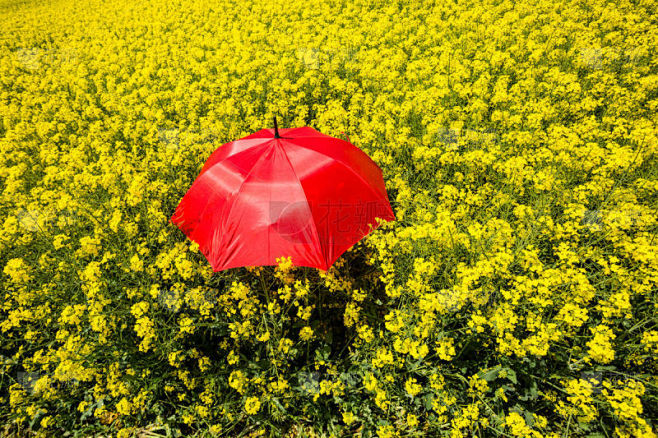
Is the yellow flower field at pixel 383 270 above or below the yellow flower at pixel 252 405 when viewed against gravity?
above

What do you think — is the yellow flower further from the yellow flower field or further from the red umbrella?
the red umbrella

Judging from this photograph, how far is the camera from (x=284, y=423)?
2842mm

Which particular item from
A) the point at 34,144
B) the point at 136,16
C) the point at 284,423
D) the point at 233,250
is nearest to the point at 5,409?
the point at 284,423

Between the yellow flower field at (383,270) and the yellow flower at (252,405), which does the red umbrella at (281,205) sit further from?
the yellow flower at (252,405)

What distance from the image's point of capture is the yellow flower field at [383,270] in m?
2.58

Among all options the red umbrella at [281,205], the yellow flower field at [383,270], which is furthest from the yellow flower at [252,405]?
the red umbrella at [281,205]

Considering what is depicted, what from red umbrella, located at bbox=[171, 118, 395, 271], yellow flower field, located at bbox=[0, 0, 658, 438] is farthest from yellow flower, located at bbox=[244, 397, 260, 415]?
red umbrella, located at bbox=[171, 118, 395, 271]

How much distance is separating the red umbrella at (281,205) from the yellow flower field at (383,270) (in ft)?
1.04

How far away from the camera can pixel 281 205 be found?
2469 mm

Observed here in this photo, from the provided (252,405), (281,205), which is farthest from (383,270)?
(252,405)

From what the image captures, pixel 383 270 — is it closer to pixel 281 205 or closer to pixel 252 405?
pixel 281 205

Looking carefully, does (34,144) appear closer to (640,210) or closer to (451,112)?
(451,112)

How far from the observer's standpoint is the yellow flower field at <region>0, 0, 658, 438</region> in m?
2.58

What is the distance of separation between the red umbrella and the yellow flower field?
0.32 m
